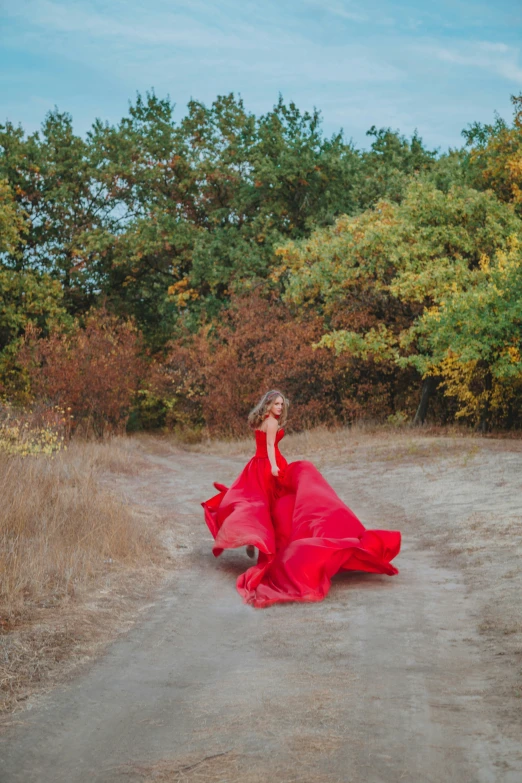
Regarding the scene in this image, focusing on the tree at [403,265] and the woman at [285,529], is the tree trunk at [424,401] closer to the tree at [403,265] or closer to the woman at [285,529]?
A: the tree at [403,265]

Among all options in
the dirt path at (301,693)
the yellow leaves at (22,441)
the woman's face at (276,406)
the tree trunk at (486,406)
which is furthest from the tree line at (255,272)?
the dirt path at (301,693)

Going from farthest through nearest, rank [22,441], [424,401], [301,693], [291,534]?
[424,401]
[22,441]
[291,534]
[301,693]

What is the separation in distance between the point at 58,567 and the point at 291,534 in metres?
2.21

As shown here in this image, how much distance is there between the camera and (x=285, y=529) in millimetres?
8070

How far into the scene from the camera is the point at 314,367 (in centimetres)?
2520

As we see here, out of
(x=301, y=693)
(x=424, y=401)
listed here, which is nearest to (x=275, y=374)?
(x=424, y=401)

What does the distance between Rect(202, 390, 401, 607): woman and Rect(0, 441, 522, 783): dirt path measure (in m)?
0.24

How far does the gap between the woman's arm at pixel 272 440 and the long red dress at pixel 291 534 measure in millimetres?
105

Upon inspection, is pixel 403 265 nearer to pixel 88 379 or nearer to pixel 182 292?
pixel 88 379

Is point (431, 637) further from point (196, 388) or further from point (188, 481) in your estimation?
point (196, 388)

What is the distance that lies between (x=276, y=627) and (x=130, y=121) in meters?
32.7

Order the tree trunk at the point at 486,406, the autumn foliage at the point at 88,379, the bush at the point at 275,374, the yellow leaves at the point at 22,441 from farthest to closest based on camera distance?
→ the bush at the point at 275,374 → the autumn foliage at the point at 88,379 → the tree trunk at the point at 486,406 → the yellow leaves at the point at 22,441

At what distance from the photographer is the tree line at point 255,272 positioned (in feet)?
71.4

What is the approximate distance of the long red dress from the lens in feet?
22.7
